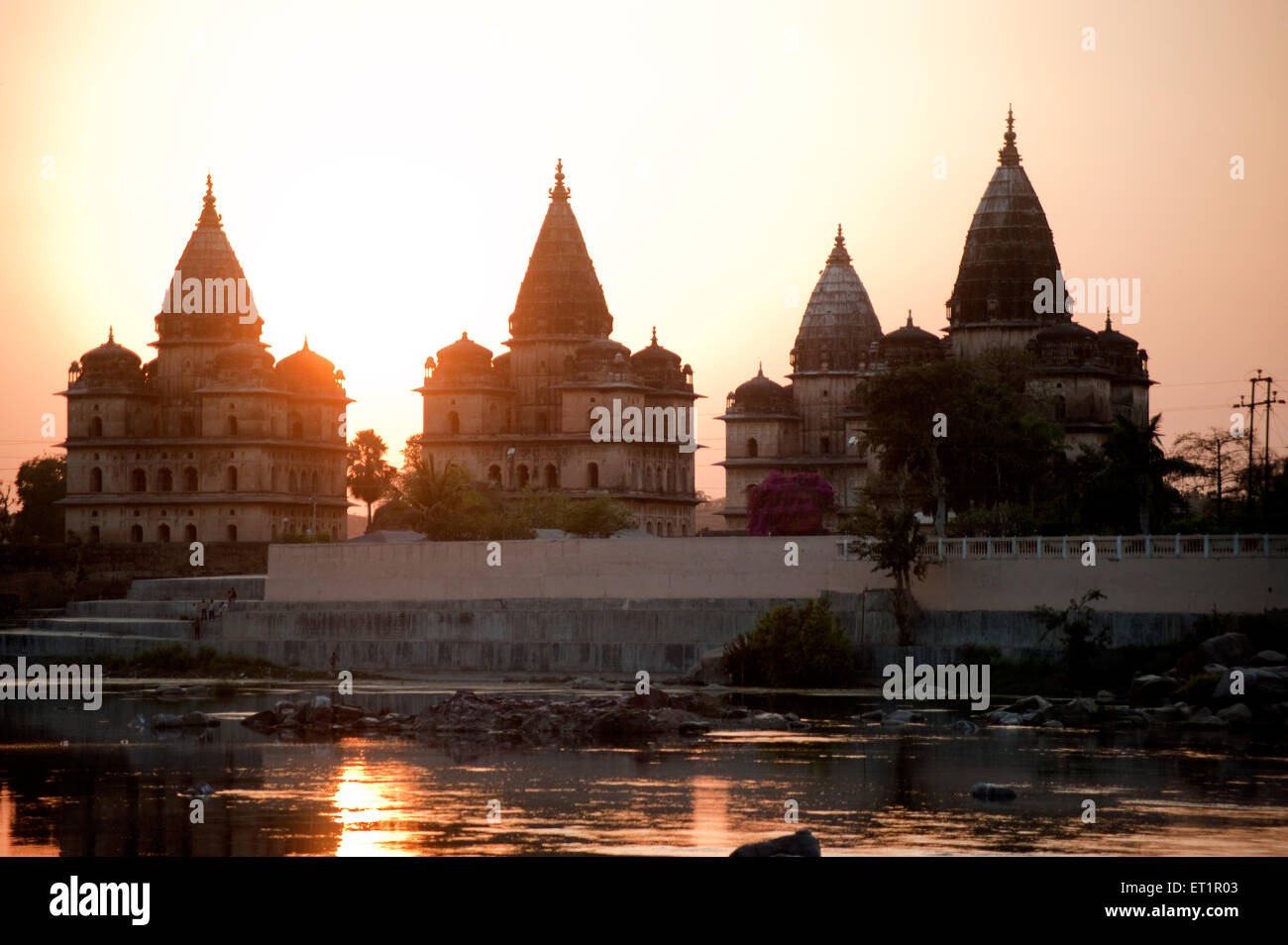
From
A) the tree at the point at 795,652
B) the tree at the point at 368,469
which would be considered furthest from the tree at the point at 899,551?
the tree at the point at 368,469

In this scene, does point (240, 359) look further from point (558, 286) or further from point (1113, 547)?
point (1113, 547)

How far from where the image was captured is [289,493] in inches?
3755

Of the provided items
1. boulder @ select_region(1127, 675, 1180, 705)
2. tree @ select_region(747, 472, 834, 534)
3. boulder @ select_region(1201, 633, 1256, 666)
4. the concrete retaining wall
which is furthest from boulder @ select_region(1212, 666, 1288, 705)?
tree @ select_region(747, 472, 834, 534)

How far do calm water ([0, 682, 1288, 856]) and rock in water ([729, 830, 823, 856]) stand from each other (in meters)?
2.29

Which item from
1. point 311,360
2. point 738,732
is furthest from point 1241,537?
point 311,360

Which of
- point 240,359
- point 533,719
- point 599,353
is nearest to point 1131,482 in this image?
point 533,719

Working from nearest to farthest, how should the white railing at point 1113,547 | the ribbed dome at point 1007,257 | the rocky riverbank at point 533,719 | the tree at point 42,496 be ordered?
the rocky riverbank at point 533,719
the white railing at point 1113,547
the ribbed dome at point 1007,257
the tree at point 42,496

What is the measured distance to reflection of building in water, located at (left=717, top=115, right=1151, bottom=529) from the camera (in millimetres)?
79500

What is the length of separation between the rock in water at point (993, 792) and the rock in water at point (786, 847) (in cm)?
817

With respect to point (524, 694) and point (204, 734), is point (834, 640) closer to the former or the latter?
point (524, 694)

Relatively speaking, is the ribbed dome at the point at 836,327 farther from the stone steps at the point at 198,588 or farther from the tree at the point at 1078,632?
the tree at the point at 1078,632

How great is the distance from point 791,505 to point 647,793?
56361mm

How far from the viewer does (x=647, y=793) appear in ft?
105

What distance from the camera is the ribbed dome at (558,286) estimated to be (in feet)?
313
